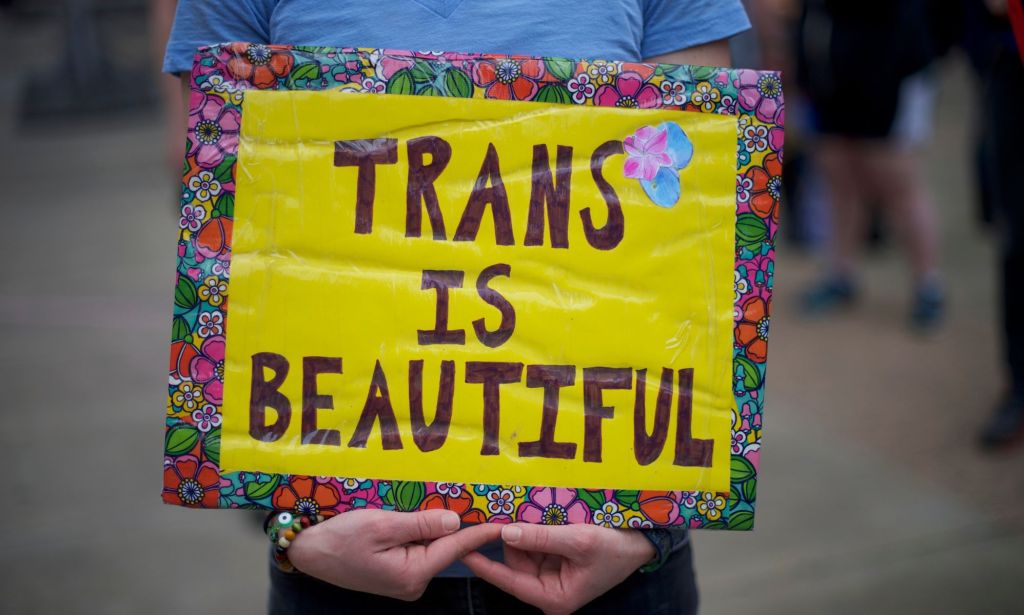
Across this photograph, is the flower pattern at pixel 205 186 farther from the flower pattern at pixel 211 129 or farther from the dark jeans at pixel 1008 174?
the dark jeans at pixel 1008 174

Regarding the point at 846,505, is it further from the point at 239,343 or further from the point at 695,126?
the point at 239,343

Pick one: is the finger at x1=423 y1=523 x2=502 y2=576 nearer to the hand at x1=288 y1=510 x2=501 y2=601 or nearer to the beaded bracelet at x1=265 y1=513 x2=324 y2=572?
the hand at x1=288 y1=510 x2=501 y2=601

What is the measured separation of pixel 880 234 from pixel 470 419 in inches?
199

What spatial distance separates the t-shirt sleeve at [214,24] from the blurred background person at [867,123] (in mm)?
3325

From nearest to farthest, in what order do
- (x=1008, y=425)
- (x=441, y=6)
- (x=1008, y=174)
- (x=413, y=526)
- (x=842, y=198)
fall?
(x=413, y=526)
(x=441, y=6)
(x=1008, y=174)
(x=1008, y=425)
(x=842, y=198)

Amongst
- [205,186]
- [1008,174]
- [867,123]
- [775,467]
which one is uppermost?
[867,123]

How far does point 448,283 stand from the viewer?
1.35 metres

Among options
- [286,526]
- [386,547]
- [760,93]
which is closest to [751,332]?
[760,93]

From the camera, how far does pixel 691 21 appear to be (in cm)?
146

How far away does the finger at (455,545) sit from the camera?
1270 mm

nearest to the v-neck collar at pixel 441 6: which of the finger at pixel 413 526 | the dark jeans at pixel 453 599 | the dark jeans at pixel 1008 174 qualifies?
the finger at pixel 413 526

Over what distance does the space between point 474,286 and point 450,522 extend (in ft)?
1.02

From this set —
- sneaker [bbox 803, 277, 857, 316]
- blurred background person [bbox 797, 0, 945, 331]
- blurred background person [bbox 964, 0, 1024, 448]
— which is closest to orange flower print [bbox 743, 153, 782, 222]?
blurred background person [bbox 964, 0, 1024, 448]

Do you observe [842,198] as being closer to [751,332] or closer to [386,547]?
[751,332]
